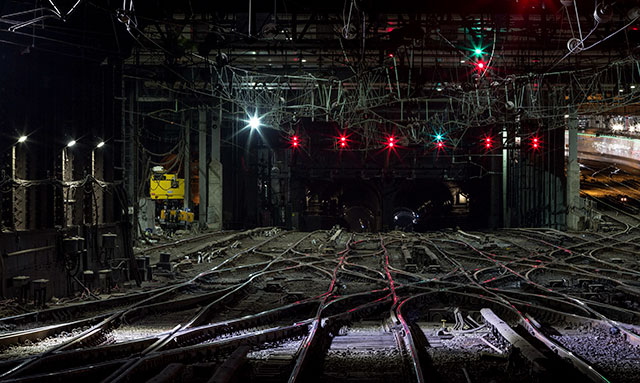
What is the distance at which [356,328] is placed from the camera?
7.83 meters

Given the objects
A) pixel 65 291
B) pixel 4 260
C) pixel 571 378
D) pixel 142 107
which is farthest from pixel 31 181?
pixel 142 107

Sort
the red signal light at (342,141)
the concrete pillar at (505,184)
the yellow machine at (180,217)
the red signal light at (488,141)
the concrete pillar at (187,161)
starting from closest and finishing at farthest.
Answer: the yellow machine at (180,217) < the concrete pillar at (187,161) < the red signal light at (488,141) < the concrete pillar at (505,184) < the red signal light at (342,141)

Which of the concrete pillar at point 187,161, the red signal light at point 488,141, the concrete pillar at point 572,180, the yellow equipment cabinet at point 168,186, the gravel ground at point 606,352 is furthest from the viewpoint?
the red signal light at point 488,141

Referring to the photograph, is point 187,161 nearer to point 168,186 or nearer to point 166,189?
point 168,186

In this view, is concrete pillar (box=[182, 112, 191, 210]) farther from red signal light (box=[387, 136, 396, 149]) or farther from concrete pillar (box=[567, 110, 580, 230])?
concrete pillar (box=[567, 110, 580, 230])

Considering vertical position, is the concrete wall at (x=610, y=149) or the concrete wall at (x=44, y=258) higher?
the concrete wall at (x=610, y=149)

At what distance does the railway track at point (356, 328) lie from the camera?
17.9 feet

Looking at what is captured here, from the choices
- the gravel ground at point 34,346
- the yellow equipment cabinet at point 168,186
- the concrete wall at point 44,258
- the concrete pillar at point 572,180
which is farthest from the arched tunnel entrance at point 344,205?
the gravel ground at point 34,346

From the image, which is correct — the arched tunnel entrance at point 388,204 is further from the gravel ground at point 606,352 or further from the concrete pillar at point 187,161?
the gravel ground at point 606,352

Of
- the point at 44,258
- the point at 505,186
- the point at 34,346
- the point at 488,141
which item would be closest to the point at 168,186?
the point at 488,141

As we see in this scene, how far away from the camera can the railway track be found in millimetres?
5445

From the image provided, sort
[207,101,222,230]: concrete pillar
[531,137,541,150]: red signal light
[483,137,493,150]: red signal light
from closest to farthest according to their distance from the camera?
[531,137,541,150]: red signal light
[207,101,222,230]: concrete pillar
[483,137,493,150]: red signal light

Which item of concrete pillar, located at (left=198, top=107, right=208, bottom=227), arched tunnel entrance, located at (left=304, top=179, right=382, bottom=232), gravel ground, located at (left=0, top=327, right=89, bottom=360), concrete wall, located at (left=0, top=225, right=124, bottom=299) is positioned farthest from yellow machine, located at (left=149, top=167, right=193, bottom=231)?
gravel ground, located at (left=0, top=327, right=89, bottom=360)

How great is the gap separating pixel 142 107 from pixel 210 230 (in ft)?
29.6
